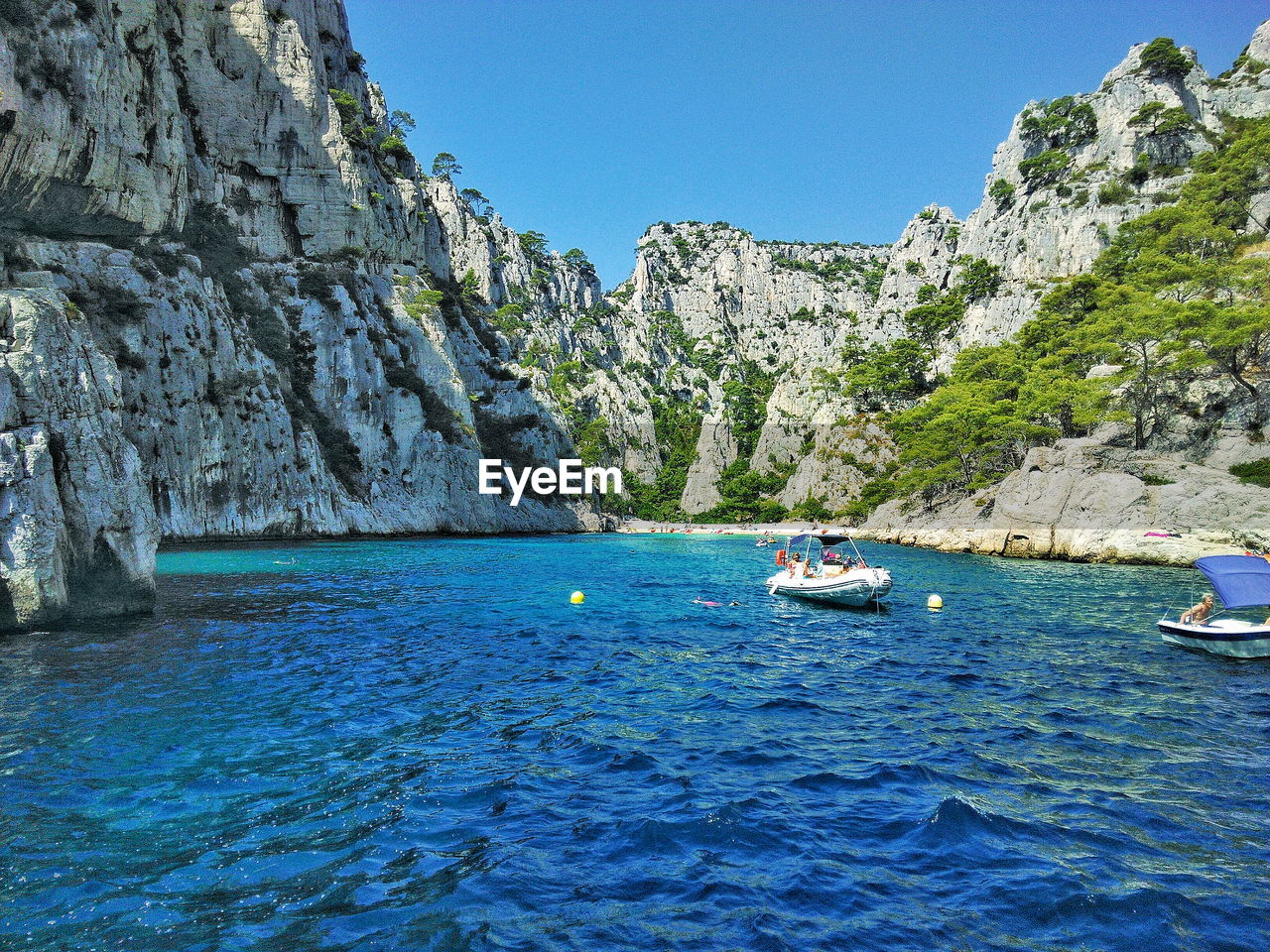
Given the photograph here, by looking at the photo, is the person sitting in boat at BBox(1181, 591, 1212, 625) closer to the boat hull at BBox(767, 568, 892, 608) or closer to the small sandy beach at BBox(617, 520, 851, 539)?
the boat hull at BBox(767, 568, 892, 608)

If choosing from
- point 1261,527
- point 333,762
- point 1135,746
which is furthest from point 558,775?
point 1261,527

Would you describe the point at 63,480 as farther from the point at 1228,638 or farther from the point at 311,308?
the point at 311,308

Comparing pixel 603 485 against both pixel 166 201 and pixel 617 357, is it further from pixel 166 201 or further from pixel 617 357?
pixel 166 201

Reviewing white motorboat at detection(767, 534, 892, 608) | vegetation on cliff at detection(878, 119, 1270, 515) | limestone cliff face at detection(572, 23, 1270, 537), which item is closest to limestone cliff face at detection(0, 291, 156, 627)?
white motorboat at detection(767, 534, 892, 608)

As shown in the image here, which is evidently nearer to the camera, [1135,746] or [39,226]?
[1135,746]

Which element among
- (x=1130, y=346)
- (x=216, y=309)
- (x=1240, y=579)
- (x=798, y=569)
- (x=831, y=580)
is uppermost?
(x=216, y=309)

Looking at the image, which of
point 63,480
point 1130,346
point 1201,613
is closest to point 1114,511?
point 1130,346
